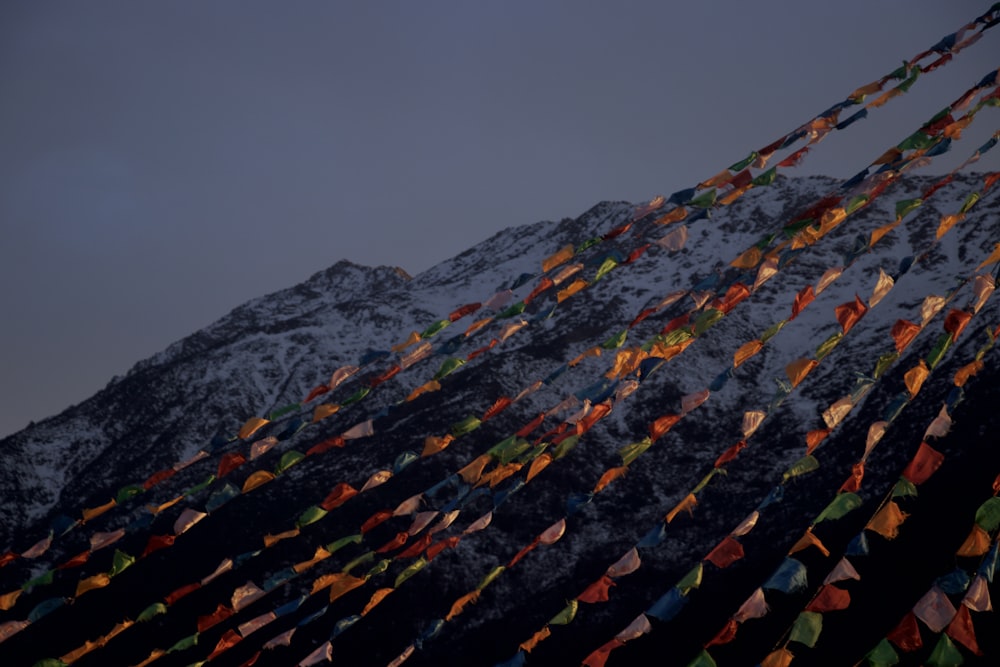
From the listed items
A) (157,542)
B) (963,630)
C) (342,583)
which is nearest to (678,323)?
(963,630)

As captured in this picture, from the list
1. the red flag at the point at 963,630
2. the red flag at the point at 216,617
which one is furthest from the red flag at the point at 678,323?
the red flag at the point at 216,617

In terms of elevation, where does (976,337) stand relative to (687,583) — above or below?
below

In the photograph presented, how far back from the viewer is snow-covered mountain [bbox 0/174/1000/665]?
1556cm

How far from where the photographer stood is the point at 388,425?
38000 mm

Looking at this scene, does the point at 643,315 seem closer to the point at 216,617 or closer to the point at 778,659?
the point at 778,659

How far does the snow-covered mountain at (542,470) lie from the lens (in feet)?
51.1

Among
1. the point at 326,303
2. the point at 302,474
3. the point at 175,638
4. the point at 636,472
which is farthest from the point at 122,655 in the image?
the point at 326,303

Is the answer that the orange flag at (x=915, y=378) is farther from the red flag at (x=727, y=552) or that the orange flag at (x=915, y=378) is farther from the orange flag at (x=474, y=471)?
the orange flag at (x=474, y=471)

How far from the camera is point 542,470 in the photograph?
31734 millimetres

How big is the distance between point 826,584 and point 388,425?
27.3m

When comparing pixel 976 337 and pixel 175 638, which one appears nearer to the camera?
pixel 175 638

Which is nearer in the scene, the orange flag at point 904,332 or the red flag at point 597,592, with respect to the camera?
the orange flag at point 904,332

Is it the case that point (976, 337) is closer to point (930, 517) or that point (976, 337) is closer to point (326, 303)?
point (930, 517)

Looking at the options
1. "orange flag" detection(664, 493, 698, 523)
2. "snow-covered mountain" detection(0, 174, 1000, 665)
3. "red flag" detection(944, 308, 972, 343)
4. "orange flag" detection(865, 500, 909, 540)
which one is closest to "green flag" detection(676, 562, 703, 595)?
"snow-covered mountain" detection(0, 174, 1000, 665)
